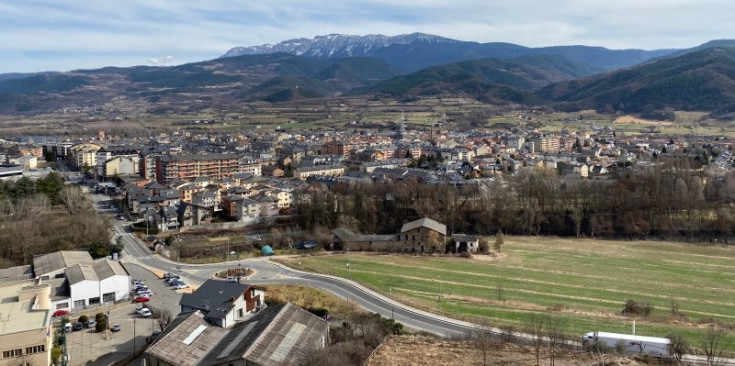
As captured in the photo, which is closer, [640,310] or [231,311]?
[231,311]

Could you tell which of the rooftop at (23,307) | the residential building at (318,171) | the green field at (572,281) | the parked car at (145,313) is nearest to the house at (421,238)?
the green field at (572,281)

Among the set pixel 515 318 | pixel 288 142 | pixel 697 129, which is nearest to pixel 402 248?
pixel 515 318

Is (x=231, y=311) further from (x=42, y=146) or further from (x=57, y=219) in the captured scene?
(x=42, y=146)

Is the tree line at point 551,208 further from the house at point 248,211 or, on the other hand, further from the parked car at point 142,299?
the parked car at point 142,299

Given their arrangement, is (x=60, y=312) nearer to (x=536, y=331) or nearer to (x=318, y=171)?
(x=536, y=331)

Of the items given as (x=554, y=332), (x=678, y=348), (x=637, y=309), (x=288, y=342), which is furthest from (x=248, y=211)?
(x=678, y=348)

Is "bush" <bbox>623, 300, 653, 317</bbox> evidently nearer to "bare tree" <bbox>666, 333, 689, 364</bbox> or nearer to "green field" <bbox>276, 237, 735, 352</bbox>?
"green field" <bbox>276, 237, 735, 352</bbox>
